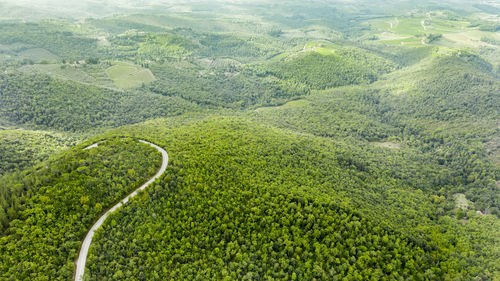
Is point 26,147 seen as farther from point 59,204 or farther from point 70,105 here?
point 59,204

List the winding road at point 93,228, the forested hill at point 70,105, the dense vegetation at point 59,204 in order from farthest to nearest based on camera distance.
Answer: the forested hill at point 70,105 < the winding road at point 93,228 < the dense vegetation at point 59,204

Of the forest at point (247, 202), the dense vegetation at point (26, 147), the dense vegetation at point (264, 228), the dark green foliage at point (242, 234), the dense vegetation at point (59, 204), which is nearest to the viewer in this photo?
the dense vegetation at point (59, 204)

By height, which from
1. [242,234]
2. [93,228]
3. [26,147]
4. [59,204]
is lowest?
[242,234]

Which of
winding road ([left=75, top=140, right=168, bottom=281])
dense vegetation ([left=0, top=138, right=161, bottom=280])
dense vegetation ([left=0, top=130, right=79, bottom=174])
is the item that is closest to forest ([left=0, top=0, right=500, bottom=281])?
dense vegetation ([left=0, top=138, right=161, bottom=280])

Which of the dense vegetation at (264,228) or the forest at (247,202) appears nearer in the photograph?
the forest at (247,202)

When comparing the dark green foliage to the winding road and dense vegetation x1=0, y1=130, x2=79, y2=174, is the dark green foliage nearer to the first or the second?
the winding road

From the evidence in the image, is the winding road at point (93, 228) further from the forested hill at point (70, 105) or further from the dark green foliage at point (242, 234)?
the forested hill at point (70, 105)

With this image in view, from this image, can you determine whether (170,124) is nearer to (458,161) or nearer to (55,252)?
(55,252)

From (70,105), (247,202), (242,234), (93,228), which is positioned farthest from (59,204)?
(70,105)

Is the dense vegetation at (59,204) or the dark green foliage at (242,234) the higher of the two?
the dense vegetation at (59,204)

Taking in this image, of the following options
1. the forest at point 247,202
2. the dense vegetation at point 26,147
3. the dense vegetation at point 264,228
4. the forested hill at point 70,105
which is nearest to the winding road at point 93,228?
the forest at point 247,202
